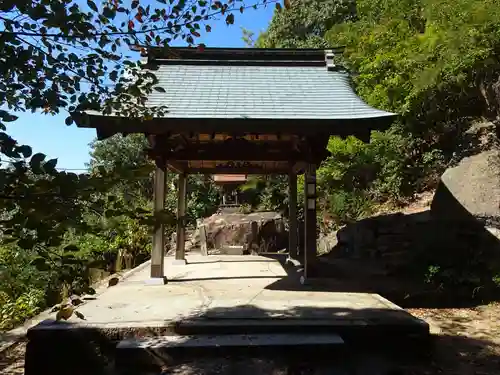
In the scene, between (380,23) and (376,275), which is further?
(380,23)

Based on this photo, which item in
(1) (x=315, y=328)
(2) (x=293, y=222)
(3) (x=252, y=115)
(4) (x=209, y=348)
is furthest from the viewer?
(2) (x=293, y=222)

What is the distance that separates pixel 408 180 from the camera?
11680 millimetres

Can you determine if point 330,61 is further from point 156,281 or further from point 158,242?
point 156,281

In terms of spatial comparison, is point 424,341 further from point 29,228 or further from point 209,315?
point 29,228

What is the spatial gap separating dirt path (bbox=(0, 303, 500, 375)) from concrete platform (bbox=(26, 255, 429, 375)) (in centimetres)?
34

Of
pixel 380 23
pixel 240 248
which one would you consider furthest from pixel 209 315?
pixel 380 23

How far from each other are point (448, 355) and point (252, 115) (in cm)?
343

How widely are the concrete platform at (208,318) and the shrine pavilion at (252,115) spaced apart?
0.97 meters

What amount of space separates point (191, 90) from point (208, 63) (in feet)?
5.22

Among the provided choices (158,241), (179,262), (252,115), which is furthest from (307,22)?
(158,241)

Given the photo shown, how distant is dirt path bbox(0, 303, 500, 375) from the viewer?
340cm

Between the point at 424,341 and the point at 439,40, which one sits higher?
the point at 439,40

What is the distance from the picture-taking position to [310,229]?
20.4ft

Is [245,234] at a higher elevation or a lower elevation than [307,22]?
lower
